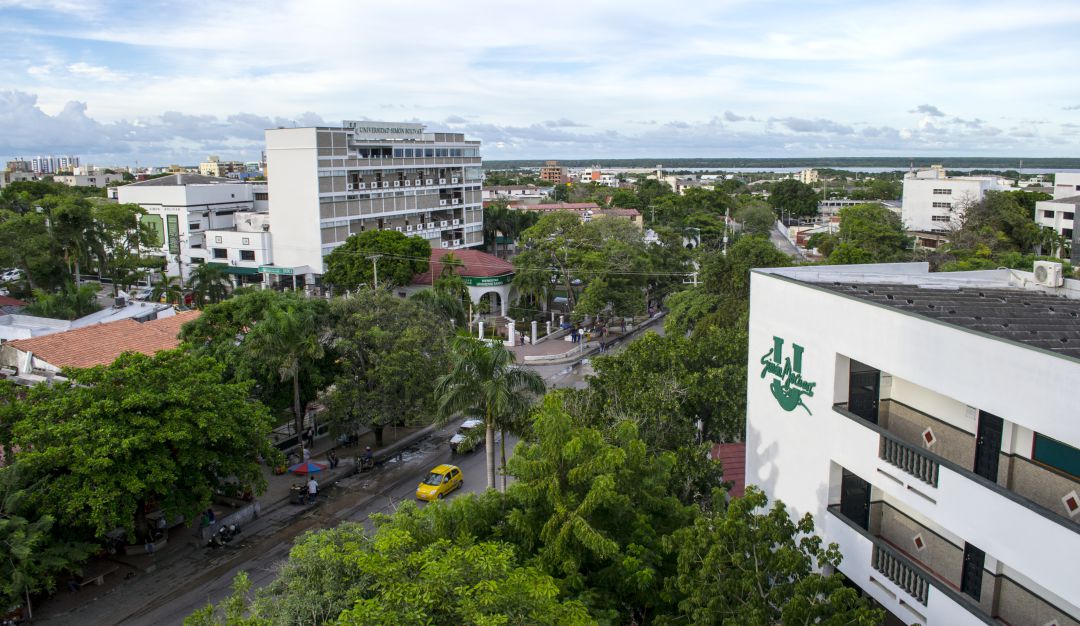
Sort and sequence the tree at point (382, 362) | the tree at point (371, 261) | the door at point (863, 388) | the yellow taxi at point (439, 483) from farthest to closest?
the tree at point (371, 261)
the tree at point (382, 362)
the yellow taxi at point (439, 483)
the door at point (863, 388)

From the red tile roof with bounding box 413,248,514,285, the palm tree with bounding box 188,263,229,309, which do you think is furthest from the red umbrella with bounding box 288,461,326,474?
the red tile roof with bounding box 413,248,514,285

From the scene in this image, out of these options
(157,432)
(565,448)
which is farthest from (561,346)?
(565,448)

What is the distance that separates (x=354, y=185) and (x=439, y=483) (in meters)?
42.6

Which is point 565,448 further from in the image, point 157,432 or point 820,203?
point 820,203

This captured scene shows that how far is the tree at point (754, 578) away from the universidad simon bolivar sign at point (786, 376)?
11.6 ft

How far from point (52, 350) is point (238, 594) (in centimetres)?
2122

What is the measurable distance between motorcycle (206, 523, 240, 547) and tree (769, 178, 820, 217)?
12991cm

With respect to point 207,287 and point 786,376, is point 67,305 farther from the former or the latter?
point 786,376

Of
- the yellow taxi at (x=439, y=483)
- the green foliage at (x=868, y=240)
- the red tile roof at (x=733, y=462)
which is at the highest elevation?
the green foliage at (x=868, y=240)

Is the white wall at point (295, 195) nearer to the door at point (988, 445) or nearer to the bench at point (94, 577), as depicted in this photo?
the bench at point (94, 577)

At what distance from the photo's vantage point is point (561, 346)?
4956 centimetres

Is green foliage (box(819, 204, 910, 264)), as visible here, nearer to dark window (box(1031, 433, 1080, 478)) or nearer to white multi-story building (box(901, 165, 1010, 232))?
white multi-story building (box(901, 165, 1010, 232))

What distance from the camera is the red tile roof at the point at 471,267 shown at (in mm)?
57562

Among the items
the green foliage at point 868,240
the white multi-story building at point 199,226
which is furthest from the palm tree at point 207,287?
the green foliage at point 868,240
